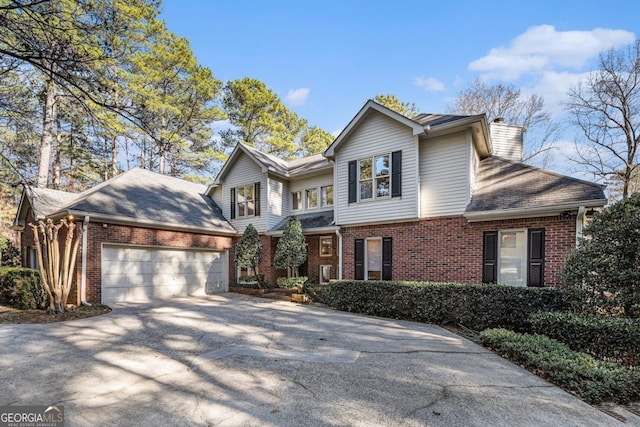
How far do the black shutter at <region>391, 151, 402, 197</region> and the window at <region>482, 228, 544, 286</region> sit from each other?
10.1 ft

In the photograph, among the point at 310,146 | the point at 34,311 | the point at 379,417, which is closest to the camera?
the point at 379,417

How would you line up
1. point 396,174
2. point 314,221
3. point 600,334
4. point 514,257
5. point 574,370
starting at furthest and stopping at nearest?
1. point 314,221
2. point 396,174
3. point 514,257
4. point 600,334
5. point 574,370

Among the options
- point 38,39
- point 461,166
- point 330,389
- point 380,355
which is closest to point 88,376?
point 330,389

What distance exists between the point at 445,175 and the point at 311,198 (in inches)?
262

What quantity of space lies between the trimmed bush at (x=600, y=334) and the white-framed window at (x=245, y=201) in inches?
481

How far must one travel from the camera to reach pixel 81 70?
477cm

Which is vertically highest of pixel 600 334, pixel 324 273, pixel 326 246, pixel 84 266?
pixel 326 246

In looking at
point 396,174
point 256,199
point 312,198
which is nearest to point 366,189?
point 396,174

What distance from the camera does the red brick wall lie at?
8289 mm

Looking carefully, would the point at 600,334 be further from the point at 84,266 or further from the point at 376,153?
the point at 84,266

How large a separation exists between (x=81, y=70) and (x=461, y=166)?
974cm

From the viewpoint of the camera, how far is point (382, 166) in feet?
36.8

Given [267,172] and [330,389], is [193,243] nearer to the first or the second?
[267,172]

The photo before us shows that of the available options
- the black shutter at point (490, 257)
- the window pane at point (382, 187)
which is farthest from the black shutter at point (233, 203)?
the black shutter at point (490, 257)
